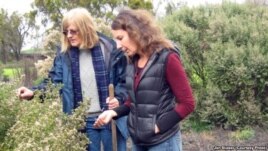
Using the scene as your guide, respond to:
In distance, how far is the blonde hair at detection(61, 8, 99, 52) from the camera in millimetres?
3695

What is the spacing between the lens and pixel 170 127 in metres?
3.12

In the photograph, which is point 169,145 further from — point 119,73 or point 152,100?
point 119,73

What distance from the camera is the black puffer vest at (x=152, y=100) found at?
3.06 meters

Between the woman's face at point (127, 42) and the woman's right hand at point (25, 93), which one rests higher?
the woman's face at point (127, 42)

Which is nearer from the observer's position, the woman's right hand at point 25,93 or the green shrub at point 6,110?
the green shrub at point 6,110

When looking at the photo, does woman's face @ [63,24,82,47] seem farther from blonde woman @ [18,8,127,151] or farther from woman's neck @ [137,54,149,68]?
woman's neck @ [137,54,149,68]

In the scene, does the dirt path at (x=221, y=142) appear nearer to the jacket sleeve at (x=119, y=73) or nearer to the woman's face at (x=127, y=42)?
the jacket sleeve at (x=119, y=73)

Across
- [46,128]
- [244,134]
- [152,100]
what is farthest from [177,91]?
[244,134]

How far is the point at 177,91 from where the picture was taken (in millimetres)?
3045

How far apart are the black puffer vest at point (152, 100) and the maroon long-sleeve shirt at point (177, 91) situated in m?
0.03

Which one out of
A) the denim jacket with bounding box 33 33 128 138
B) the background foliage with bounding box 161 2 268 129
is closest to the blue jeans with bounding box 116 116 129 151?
the denim jacket with bounding box 33 33 128 138

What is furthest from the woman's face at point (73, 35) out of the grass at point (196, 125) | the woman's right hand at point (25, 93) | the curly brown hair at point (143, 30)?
the grass at point (196, 125)

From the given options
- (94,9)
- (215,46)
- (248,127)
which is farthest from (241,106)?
(94,9)

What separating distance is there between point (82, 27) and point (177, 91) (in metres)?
0.99
